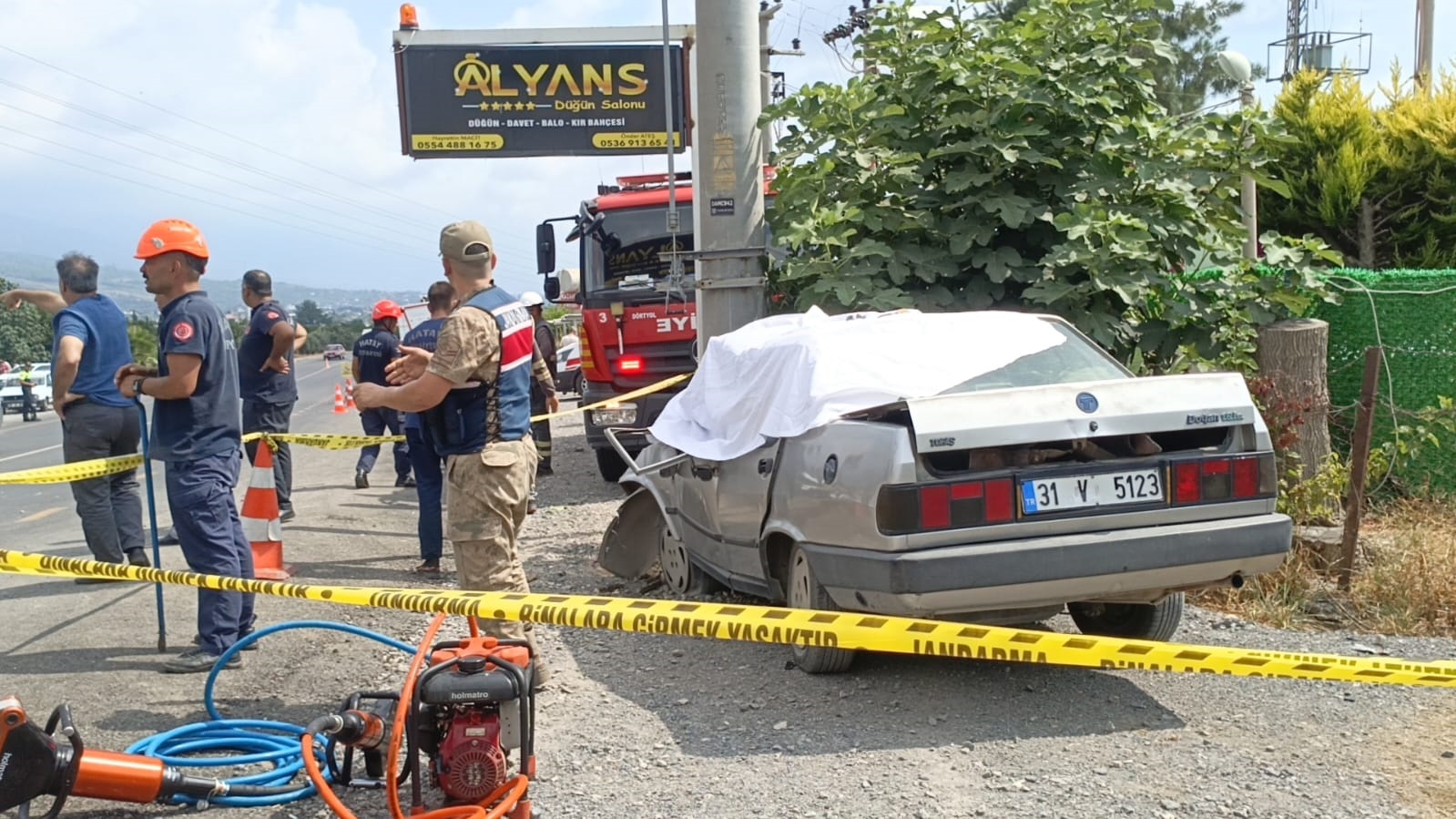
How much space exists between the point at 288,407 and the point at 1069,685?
6.84 metres

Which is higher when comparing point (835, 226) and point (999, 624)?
point (835, 226)

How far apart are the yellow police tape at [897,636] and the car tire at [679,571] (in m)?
2.47

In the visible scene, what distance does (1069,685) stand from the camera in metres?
5.10

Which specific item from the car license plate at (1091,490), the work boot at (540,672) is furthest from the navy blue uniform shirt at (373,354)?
the car license plate at (1091,490)

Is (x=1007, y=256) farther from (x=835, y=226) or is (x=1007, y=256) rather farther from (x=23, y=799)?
(x=23, y=799)

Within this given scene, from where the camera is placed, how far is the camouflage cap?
506 centimetres

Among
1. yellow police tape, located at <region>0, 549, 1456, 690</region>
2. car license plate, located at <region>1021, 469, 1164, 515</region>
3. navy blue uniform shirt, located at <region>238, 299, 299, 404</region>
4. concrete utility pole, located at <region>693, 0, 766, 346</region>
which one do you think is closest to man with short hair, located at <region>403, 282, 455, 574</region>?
navy blue uniform shirt, located at <region>238, 299, 299, 404</region>

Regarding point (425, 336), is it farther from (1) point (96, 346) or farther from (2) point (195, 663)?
(2) point (195, 663)

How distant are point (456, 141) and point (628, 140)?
2.10 m

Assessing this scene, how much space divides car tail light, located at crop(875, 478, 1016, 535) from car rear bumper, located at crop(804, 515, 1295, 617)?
0.30ft

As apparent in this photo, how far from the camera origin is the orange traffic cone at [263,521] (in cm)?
755

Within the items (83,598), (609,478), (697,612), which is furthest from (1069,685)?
(609,478)

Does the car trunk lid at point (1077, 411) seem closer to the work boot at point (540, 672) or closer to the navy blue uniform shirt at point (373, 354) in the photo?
the work boot at point (540, 672)

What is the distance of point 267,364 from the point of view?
9.45 meters
